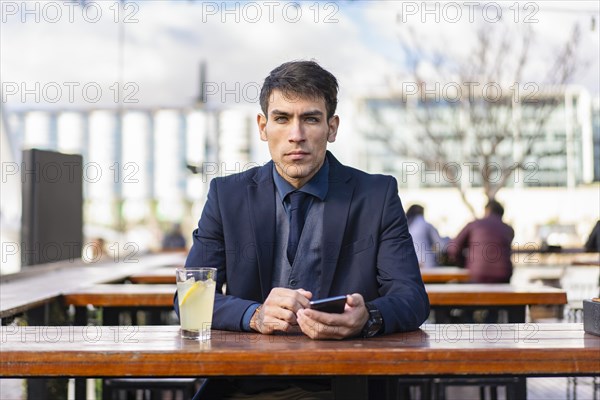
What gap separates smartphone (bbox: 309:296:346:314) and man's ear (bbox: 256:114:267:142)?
1.94 feet

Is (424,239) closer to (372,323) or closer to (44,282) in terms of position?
(44,282)

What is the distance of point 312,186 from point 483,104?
580 inches

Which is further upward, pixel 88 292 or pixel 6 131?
pixel 6 131

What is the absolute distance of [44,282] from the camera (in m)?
3.91

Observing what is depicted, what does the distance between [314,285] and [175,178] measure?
262ft

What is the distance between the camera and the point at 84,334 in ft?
5.74

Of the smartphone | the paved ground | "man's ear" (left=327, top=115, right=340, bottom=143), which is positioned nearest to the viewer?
the smartphone

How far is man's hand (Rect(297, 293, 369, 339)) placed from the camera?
1608mm

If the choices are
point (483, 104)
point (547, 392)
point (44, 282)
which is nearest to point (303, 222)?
point (44, 282)

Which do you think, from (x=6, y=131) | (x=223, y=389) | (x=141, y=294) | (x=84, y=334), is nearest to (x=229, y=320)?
(x=223, y=389)

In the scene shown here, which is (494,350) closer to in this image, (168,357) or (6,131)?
(168,357)

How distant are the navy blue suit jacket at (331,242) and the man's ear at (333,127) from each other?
12cm

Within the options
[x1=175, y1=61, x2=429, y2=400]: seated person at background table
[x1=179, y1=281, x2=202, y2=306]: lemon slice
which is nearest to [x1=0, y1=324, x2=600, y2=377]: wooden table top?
[x1=179, y1=281, x2=202, y2=306]: lemon slice

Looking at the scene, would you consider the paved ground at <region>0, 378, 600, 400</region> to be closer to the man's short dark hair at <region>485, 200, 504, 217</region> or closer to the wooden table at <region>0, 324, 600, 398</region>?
the man's short dark hair at <region>485, 200, 504, 217</region>
